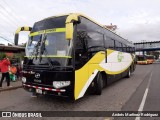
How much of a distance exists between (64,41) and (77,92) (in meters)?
1.78

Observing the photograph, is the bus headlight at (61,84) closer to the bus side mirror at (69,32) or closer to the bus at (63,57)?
the bus at (63,57)

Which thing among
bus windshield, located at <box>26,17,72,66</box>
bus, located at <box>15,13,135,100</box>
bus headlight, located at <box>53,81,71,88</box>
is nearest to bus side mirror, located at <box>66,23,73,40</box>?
bus, located at <box>15,13,135,100</box>

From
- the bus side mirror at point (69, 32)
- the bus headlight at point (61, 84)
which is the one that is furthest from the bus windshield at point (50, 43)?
the bus side mirror at point (69, 32)

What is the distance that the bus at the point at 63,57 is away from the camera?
6.38 metres

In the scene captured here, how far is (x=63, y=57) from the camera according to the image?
21.2ft

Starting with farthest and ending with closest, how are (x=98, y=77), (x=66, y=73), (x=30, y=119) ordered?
(x=98, y=77)
(x=66, y=73)
(x=30, y=119)

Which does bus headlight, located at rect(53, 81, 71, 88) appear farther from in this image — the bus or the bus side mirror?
the bus side mirror

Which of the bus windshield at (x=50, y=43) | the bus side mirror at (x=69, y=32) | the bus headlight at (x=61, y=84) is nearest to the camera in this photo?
the bus side mirror at (x=69, y=32)

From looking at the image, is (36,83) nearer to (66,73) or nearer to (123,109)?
(66,73)

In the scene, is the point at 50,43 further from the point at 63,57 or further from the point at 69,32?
the point at 69,32

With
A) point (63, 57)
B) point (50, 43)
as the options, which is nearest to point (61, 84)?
point (63, 57)

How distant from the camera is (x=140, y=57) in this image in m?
52.1

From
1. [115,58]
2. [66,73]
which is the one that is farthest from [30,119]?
[115,58]

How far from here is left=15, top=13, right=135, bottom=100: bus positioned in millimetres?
6375
